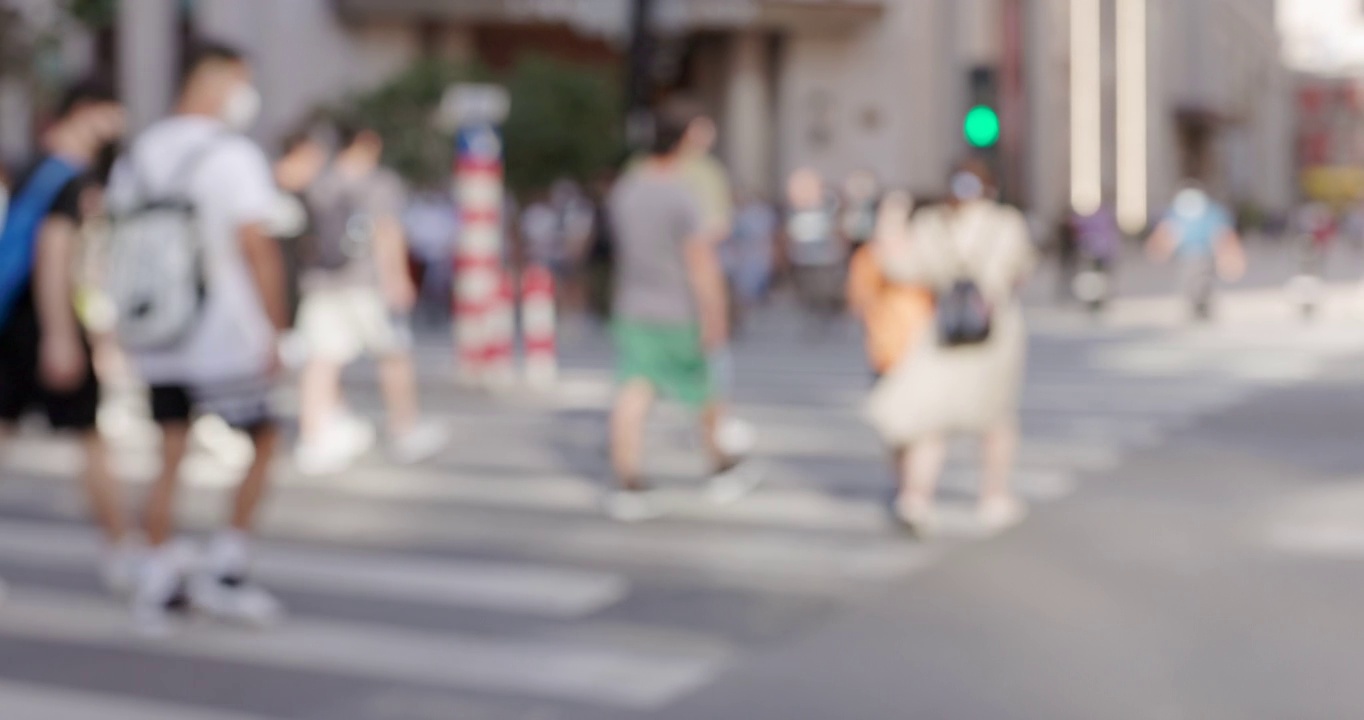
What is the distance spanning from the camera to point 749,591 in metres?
7.14

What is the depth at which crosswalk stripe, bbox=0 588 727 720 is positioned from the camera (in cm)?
565

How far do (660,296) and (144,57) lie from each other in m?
30.4

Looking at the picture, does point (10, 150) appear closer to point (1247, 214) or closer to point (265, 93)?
point (265, 93)

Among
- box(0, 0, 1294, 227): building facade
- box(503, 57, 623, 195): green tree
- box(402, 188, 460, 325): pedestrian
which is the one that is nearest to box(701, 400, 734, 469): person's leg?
box(0, 0, 1294, 227): building facade

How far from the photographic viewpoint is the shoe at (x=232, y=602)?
21.6 ft

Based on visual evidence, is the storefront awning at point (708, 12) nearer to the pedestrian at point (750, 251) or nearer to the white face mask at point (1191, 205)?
the pedestrian at point (750, 251)

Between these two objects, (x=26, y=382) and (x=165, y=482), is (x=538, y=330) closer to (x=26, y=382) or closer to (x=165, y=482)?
(x=26, y=382)

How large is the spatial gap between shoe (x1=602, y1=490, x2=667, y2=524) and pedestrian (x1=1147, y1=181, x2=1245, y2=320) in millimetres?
13634

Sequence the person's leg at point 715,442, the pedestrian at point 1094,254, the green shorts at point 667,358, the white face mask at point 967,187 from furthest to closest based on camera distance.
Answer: the pedestrian at point 1094,254, the person's leg at point 715,442, the green shorts at point 667,358, the white face mask at point 967,187

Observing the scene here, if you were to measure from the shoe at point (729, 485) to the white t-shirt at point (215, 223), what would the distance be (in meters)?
3.37

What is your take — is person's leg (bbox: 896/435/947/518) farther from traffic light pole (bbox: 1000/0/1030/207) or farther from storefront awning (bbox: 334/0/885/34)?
traffic light pole (bbox: 1000/0/1030/207)

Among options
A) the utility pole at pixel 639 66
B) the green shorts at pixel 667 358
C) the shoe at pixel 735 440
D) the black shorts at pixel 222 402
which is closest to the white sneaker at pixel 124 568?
the black shorts at pixel 222 402

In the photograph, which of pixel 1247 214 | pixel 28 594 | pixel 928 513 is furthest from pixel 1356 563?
pixel 1247 214

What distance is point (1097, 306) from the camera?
82.3 ft
